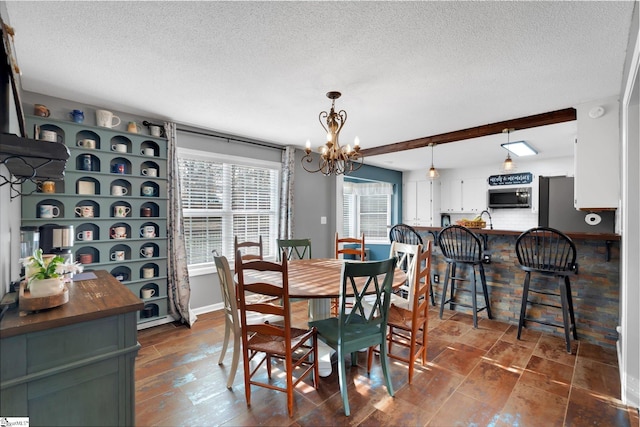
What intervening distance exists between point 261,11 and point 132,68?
1.20 metres

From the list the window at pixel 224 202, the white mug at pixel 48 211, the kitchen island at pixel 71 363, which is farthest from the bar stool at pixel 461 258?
the white mug at pixel 48 211

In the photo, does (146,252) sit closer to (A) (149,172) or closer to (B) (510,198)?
(A) (149,172)

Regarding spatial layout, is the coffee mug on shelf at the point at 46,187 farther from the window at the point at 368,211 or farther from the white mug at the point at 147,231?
the window at the point at 368,211

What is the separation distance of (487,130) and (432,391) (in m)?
2.88


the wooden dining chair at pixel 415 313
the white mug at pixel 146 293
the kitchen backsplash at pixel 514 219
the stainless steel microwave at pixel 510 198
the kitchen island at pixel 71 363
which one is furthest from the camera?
the kitchen backsplash at pixel 514 219

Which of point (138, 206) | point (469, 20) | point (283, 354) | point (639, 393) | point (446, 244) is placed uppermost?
point (469, 20)

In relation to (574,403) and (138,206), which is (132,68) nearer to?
(138,206)

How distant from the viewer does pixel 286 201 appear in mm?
4297

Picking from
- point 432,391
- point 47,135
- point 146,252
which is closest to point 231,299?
point 432,391

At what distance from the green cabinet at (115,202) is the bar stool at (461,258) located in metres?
3.17

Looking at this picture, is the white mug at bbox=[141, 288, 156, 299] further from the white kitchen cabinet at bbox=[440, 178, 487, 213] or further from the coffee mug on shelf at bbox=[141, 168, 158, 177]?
the white kitchen cabinet at bbox=[440, 178, 487, 213]

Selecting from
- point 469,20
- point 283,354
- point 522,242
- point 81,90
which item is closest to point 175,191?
point 81,90

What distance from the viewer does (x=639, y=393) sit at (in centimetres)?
184

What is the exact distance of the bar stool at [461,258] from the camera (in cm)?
316
